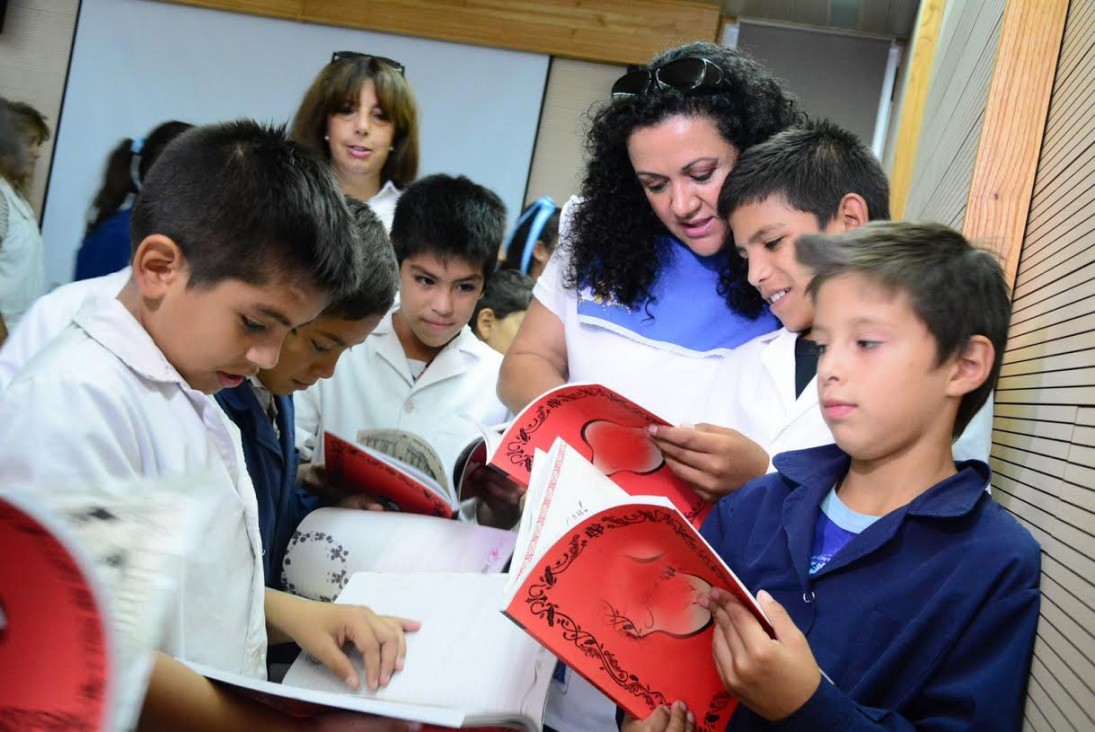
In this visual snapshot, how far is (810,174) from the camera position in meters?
1.45

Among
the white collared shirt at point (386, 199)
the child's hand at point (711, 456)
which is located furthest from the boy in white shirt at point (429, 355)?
the child's hand at point (711, 456)

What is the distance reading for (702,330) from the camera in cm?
161

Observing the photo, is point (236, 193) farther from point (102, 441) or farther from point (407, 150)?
point (407, 150)

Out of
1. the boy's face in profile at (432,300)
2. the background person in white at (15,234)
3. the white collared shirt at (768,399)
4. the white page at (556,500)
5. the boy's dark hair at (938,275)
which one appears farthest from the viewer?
the background person in white at (15,234)

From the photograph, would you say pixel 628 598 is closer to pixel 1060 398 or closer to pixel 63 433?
pixel 1060 398

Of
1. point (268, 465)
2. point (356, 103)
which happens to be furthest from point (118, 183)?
point (268, 465)

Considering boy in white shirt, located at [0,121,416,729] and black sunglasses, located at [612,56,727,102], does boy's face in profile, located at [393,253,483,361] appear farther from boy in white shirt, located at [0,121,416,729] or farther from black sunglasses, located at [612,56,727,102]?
boy in white shirt, located at [0,121,416,729]

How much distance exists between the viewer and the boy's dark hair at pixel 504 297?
10.1 ft

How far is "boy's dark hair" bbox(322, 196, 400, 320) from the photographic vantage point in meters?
1.68

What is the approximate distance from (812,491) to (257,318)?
0.66 m

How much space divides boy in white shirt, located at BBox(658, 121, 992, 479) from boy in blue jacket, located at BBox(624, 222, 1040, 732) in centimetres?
24

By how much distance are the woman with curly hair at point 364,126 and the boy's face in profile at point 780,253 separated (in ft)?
4.74

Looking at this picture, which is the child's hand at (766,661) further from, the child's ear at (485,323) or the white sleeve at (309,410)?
the child's ear at (485,323)

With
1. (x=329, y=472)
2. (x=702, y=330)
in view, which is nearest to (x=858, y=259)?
(x=702, y=330)
